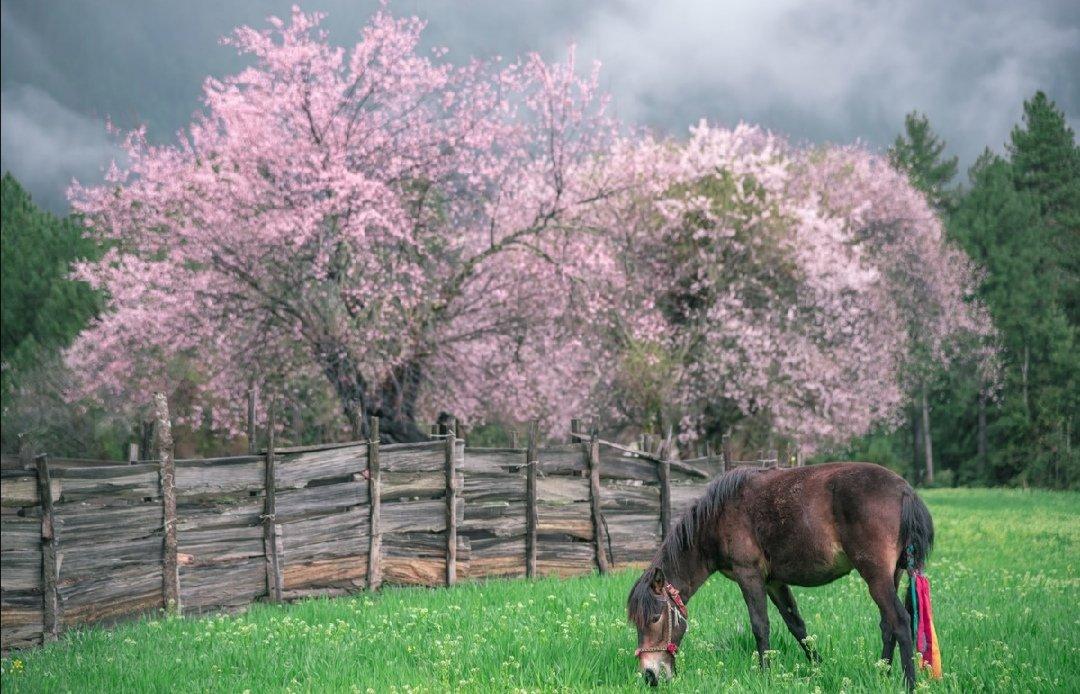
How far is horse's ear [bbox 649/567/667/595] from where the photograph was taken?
7.03 meters

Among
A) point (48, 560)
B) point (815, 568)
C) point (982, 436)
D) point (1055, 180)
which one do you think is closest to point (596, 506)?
point (48, 560)

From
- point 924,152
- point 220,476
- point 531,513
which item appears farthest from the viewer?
point 924,152

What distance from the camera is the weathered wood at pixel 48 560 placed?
10492 millimetres

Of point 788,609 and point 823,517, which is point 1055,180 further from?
point 823,517

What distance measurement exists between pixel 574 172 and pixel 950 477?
74.8 feet

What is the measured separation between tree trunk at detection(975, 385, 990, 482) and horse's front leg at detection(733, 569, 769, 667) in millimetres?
29726

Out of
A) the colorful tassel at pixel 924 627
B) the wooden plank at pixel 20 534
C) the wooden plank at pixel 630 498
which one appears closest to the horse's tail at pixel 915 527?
the colorful tassel at pixel 924 627

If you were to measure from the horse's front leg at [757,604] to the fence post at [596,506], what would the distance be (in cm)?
764

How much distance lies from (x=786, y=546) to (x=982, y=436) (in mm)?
32754

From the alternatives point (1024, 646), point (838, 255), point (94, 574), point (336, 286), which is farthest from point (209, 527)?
point (838, 255)

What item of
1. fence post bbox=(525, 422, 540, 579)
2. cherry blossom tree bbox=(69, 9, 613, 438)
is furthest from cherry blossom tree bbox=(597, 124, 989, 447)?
fence post bbox=(525, 422, 540, 579)

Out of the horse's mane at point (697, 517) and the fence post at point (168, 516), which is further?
the fence post at point (168, 516)

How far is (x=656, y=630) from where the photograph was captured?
272 inches

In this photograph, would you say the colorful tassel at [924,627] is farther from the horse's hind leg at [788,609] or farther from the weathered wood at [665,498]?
the weathered wood at [665,498]
